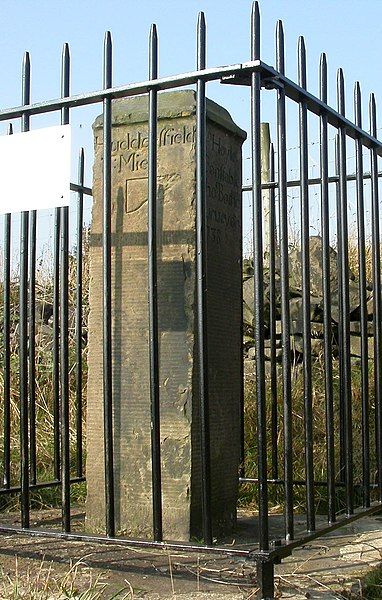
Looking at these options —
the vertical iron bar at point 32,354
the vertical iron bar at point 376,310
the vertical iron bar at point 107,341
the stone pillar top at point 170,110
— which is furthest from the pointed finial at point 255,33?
the vertical iron bar at point 32,354

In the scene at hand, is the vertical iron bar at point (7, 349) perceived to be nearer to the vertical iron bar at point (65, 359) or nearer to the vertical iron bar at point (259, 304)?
the vertical iron bar at point (65, 359)

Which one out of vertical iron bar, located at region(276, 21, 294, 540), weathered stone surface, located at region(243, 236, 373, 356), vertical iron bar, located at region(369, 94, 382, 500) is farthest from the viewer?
weathered stone surface, located at region(243, 236, 373, 356)

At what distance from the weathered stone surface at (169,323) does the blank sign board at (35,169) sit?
23.6 inches

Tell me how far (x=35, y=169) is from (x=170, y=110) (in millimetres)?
746

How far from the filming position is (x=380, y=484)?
403cm

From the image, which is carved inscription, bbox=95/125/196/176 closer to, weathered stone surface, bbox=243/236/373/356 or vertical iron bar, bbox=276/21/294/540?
vertical iron bar, bbox=276/21/294/540

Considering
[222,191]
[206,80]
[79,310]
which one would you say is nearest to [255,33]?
[206,80]

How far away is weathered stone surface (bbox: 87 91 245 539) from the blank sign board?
599 mm

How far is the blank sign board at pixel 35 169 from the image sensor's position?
3.32m

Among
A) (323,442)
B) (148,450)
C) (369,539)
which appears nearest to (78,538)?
(148,450)

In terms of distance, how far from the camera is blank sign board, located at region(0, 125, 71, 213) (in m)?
3.32

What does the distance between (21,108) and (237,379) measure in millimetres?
1638

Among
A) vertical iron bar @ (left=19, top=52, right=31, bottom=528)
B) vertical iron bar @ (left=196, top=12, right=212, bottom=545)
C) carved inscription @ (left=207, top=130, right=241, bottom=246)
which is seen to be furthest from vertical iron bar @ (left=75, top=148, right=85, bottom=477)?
vertical iron bar @ (left=196, top=12, right=212, bottom=545)

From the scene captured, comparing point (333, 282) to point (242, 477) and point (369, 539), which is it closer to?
point (242, 477)
